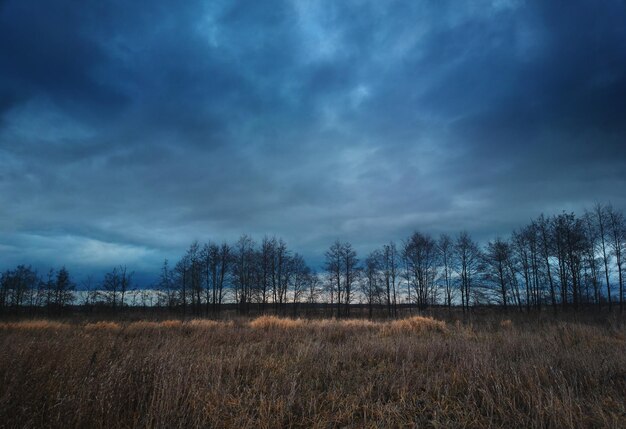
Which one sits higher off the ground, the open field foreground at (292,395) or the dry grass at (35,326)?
the open field foreground at (292,395)

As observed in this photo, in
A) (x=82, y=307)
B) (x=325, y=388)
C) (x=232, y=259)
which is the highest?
(x=232, y=259)

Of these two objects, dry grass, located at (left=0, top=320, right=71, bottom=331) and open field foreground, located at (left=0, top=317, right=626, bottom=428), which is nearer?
open field foreground, located at (left=0, top=317, right=626, bottom=428)

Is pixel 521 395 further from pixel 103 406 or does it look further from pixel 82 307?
pixel 82 307

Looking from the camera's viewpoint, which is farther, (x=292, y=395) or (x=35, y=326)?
(x=35, y=326)

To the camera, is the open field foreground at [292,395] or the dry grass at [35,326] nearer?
the open field foreground at [292,395]

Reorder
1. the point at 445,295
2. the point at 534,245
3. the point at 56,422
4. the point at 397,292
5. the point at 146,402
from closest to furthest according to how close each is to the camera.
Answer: the point at 56,422
the point at 146,402
the point at 534,245
the point at 445,295
the point at 397,292

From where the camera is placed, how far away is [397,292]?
5209 centimetres

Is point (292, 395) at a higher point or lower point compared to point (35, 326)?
higher

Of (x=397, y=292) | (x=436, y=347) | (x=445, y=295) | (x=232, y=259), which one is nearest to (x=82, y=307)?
(x=232, y=259)

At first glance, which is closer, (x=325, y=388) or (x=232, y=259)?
(x=325, y=388)

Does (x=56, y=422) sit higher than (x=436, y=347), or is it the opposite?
(x=56, y=422)

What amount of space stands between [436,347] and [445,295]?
42.7 m

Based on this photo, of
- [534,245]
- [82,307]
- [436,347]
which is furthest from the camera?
[82,307]

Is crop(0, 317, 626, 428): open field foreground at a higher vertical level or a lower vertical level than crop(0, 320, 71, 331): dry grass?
higher
